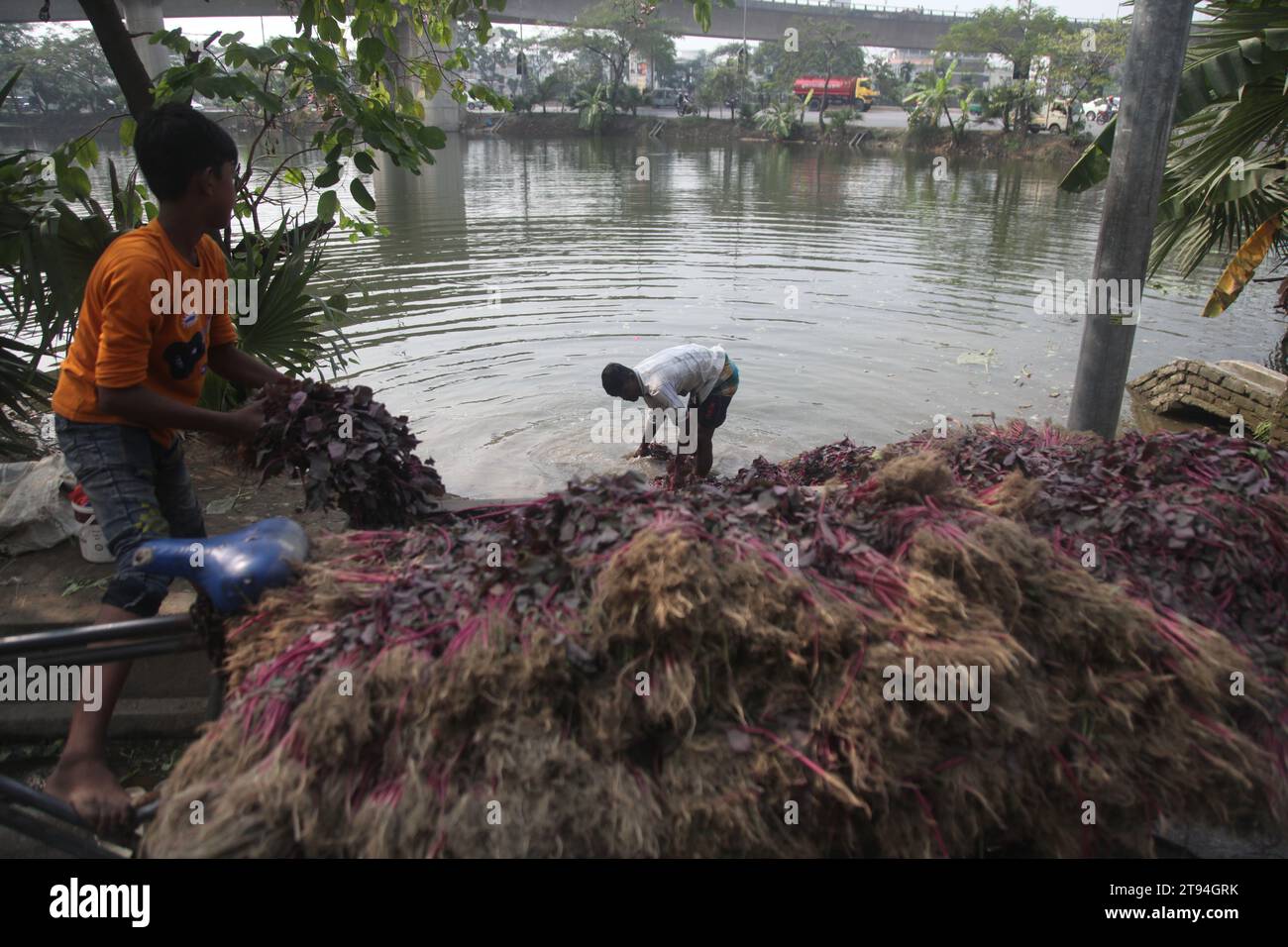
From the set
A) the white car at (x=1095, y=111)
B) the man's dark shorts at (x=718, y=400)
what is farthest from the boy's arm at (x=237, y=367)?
the white car at (x=1095, y=111)

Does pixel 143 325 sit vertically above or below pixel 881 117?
below

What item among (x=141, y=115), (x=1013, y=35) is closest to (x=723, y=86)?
(x=1013, y=35)

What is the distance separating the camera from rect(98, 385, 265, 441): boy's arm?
286 centimetres

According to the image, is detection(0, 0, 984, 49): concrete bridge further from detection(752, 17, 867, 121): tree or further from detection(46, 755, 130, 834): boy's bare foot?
detection(46, 755, 130, 834): boy's bare foot

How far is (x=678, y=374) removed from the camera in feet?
23.0

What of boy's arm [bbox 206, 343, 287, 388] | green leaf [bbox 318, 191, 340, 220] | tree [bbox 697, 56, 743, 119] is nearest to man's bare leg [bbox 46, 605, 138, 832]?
boy's arm [bbox 206, 343, 287, 388]

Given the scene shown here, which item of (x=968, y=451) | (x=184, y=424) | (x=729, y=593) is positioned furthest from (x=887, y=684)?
(x=184, y=424)

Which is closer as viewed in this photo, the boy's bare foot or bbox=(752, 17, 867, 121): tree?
the boy's bare foot

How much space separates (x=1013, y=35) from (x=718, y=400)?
2139 inches

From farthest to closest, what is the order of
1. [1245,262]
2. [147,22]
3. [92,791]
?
[147,22]
[1245,262]
[92,791]

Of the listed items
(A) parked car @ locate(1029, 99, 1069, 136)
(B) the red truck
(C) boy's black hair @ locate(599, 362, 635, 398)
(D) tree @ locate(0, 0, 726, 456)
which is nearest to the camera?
(D) tree @ locate(0, 0, 726, 456)

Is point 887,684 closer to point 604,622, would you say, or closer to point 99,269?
point 604,622

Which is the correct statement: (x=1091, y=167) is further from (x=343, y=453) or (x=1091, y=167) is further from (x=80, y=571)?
(x=80, y=571)

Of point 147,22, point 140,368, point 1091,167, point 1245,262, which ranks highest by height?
point 147,22
